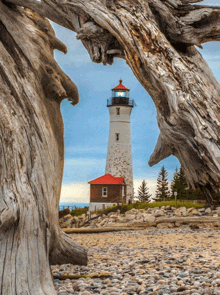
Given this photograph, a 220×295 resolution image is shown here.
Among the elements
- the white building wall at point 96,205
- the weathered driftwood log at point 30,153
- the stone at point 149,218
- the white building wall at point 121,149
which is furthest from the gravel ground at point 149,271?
the white building wall at point 121,149

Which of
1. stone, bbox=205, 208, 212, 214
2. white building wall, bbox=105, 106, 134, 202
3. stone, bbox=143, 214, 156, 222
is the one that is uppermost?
white building wall, bbox=105, 106, 134, 202

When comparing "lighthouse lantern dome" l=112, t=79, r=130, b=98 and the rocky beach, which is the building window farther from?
the rocky beach

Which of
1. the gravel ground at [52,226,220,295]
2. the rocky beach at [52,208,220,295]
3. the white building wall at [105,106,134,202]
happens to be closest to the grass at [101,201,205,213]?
the white building wall at [105,106,134,202]

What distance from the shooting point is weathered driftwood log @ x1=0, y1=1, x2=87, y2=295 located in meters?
4.29

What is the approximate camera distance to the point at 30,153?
485cm

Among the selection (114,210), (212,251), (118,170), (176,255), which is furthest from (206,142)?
(118,170)

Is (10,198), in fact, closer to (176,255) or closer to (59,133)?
(59,133)

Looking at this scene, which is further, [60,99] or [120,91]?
[120,91]

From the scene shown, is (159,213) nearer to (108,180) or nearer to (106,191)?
(108,180)

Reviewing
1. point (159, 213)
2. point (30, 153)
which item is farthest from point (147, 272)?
point (159, 213)

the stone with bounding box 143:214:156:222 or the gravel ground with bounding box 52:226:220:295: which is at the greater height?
the stone with bounding box 143:214:156:222

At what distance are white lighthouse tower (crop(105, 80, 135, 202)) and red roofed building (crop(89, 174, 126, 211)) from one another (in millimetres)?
729

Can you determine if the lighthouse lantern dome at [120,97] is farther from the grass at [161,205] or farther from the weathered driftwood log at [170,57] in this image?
the weathered driftwood log at [170,57]

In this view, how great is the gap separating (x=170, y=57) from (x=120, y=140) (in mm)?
28517
